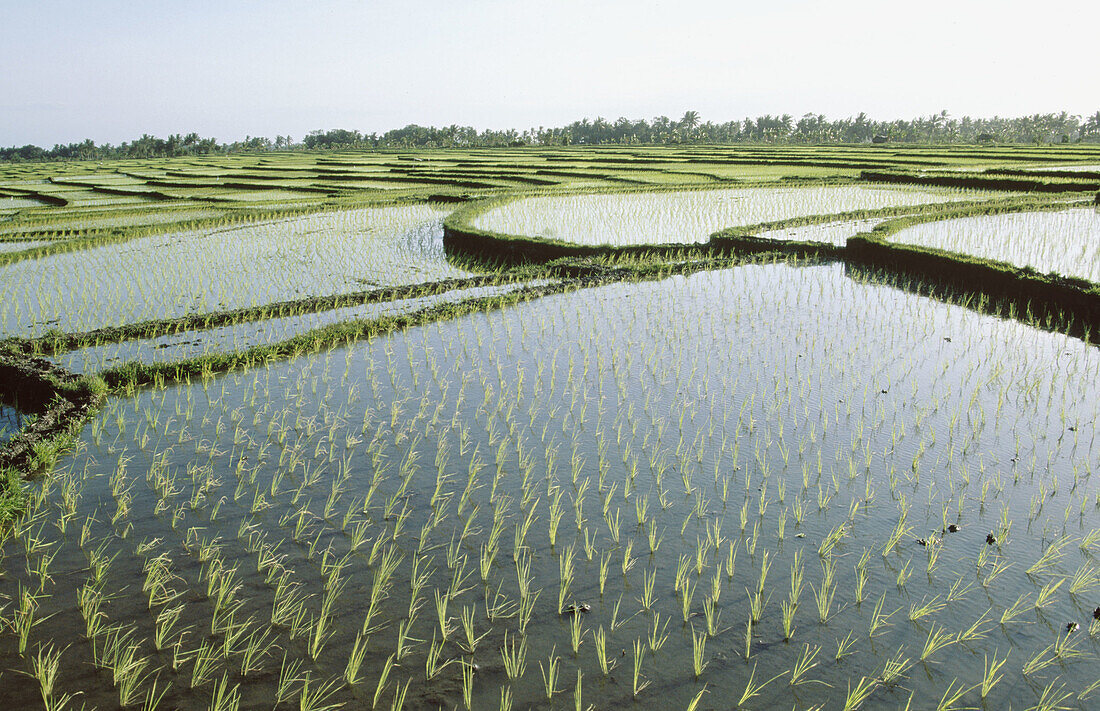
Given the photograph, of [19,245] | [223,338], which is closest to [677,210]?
[223,338]

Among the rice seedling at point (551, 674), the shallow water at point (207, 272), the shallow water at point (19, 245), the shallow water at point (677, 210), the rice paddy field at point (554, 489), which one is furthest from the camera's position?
the shallow water at point (677, 210)

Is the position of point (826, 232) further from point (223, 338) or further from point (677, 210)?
point (223, 338)

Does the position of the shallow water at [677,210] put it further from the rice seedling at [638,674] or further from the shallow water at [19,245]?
the rice seedling at [638,674]

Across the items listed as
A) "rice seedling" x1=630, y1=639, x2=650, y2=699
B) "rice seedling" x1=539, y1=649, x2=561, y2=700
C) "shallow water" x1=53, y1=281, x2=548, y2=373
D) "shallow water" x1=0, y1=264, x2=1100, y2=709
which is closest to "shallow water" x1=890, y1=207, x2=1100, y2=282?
"shallow water" x1=0, y1=264, x2=1100, y2=709

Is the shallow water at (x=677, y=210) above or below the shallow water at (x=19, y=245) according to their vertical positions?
above

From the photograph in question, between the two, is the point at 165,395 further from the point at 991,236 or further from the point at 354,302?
the point at 991,236

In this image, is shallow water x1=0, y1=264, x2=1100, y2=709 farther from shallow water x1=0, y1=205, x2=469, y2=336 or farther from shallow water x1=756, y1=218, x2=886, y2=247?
shallow water x1=756, y1=218, x2=886, y2=247

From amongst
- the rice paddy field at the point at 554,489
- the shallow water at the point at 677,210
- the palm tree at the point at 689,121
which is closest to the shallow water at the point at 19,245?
the rice paddy field at the point at 554,489
